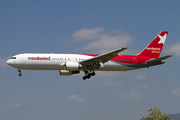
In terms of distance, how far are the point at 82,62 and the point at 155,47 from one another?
16.8m

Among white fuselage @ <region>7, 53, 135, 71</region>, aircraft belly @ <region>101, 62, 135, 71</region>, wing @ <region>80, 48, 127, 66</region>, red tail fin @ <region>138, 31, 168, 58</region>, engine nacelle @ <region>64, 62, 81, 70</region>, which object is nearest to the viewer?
wing @ <region>80, 48, 127, 66</region>

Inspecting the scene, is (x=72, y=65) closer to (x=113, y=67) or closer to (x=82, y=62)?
(x=82, y=62)

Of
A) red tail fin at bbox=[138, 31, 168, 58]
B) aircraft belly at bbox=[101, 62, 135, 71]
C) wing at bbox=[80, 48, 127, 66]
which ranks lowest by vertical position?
aircraft belly at bbox=[101, 62, 135, 71]

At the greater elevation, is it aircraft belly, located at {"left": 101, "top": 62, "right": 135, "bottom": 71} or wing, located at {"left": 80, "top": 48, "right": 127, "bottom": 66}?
wing, located at {"left": 80, "top": 48, "right": 127, "bottom": 66}

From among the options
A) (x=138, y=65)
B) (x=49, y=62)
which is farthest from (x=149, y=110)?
(x=49, y=62)

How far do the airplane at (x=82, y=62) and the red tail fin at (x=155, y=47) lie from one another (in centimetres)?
139

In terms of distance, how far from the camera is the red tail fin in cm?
5119

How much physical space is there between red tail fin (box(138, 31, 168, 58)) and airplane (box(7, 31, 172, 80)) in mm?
1389

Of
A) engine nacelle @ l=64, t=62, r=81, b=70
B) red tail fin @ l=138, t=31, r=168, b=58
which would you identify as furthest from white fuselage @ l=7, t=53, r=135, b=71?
red tail fin @ l=138, t=31, r=168, b=58

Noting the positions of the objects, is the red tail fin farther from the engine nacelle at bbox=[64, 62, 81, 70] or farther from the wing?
the engine nacelle at bbox=[64, 62, 81, 70]

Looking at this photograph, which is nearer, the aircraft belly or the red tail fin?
the aircraft belly

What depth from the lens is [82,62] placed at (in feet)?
148

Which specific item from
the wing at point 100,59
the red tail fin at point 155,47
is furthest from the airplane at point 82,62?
the red tail fin at point 155,47

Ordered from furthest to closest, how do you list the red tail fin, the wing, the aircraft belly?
the red tail fin, the aircraft belly, the wing
